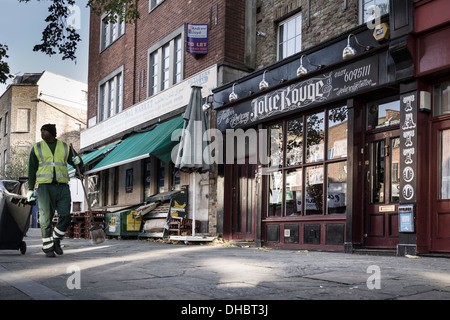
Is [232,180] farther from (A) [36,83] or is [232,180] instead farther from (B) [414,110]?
(A) [36,83]

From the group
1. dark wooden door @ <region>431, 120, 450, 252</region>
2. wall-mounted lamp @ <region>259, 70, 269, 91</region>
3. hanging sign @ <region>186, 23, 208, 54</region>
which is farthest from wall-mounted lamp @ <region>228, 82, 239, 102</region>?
dark wooden door @ <region>431, 120, 450, 252</region>

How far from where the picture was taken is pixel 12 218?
7.62m

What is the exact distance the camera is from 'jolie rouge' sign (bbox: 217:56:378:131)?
28.6ft

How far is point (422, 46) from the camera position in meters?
7.83

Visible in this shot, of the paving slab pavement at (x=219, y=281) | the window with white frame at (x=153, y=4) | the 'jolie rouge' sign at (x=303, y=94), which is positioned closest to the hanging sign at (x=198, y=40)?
the 'jolie rouge' sign at (x=303, y=94)

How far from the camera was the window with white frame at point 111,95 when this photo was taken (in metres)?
19.2

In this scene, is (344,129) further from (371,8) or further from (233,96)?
(233,96)

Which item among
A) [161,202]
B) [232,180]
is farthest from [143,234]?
[232,180]

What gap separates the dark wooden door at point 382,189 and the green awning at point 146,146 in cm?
573

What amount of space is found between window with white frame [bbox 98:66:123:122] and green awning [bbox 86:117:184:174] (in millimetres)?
2921

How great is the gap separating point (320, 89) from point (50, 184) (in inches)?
209

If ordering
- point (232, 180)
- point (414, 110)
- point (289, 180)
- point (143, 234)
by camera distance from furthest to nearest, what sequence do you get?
point (143, 234) → point (232, 180) → point (289, 180) → point (414, 110)

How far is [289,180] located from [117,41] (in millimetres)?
11630

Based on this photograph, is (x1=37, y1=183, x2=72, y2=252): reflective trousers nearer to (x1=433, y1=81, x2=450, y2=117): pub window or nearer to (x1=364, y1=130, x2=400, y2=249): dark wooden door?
(x1=364, y1=130, x2=400, y2=249): dark wooden door
